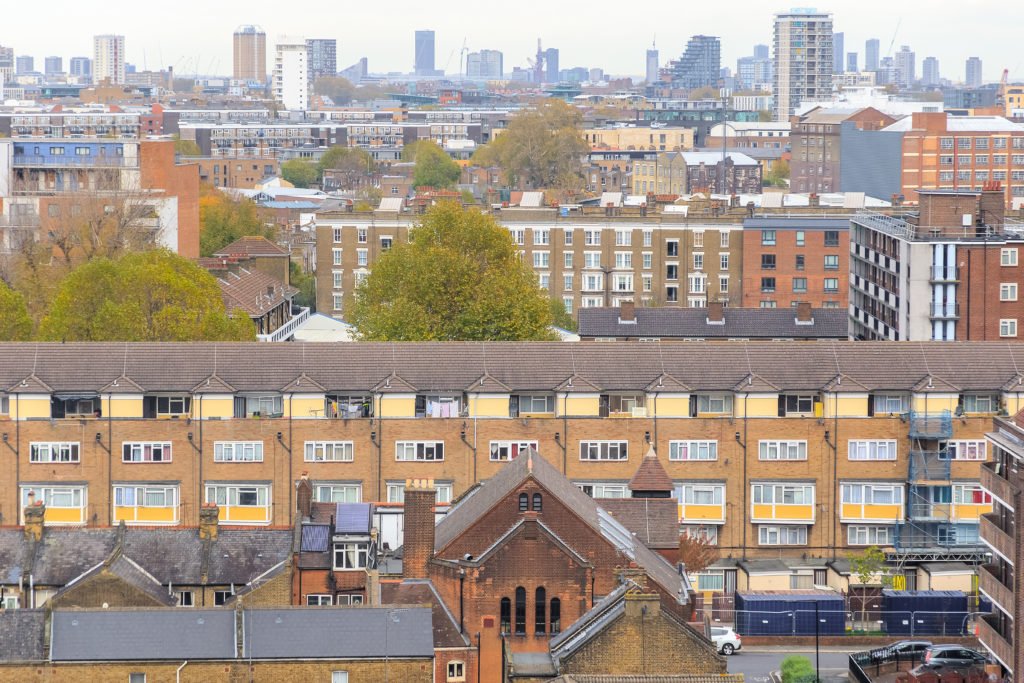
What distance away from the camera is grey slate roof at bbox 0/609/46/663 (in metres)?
51.8

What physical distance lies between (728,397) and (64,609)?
31.6 m

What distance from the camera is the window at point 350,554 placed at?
192 ft

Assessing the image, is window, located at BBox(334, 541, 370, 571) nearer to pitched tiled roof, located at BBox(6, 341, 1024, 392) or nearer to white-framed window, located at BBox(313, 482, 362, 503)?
white-framed window, located at BBox(313, 482, 362, 503)

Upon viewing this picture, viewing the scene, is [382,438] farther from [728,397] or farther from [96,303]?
[96,303]

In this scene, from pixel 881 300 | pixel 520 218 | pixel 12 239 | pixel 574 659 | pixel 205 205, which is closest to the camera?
pixel 574 659

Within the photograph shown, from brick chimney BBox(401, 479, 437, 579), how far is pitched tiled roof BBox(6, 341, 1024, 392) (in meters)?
20.5

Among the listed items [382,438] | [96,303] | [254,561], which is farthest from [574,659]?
[96,303]

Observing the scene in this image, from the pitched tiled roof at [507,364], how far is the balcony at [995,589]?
1644 cm

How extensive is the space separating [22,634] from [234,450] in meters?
23.9

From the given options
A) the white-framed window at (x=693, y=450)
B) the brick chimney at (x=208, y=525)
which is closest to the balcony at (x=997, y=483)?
the white-framed window at (x=693, y=450)

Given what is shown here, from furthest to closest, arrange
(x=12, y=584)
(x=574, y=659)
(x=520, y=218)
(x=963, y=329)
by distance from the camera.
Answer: (x=520, y=218) < (x=963, y=329) < (x=12, y=584) < (x=574, y=659)

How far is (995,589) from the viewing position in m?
59.7

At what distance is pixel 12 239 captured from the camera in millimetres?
130250

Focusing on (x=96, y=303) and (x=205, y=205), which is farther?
(x=205, y=205)
